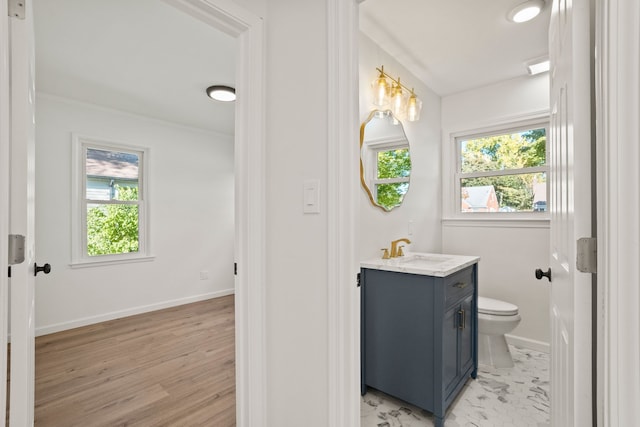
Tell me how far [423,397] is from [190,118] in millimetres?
3887

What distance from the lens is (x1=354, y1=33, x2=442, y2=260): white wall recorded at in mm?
2199

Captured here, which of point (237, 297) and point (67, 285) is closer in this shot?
point (237, 297)

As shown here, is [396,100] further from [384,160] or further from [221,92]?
[221,92]

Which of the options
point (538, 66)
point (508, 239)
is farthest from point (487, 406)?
point (538, 66)

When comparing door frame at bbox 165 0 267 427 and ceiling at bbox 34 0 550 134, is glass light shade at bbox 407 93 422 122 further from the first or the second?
door frame at bbox 165 0 267 427

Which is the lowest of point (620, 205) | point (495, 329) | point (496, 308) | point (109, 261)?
point (495, 329)

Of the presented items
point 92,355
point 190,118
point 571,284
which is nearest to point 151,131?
point 190,118

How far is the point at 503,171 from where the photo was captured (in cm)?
297

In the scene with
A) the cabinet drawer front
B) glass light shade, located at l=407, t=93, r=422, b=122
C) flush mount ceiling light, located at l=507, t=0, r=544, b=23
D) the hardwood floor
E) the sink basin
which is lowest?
the hardwood floor

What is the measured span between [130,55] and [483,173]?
3.29 m

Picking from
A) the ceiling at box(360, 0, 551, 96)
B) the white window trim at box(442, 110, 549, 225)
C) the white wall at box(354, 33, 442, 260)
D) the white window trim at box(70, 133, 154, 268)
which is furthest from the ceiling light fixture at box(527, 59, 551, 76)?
the white window trim at box(70, 133, 154, 268)

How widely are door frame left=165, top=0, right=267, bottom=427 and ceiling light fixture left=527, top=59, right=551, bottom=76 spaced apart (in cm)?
235

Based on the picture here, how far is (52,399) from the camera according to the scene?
2.04 m

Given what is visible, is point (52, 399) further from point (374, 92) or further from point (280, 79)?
point (374, 92)
